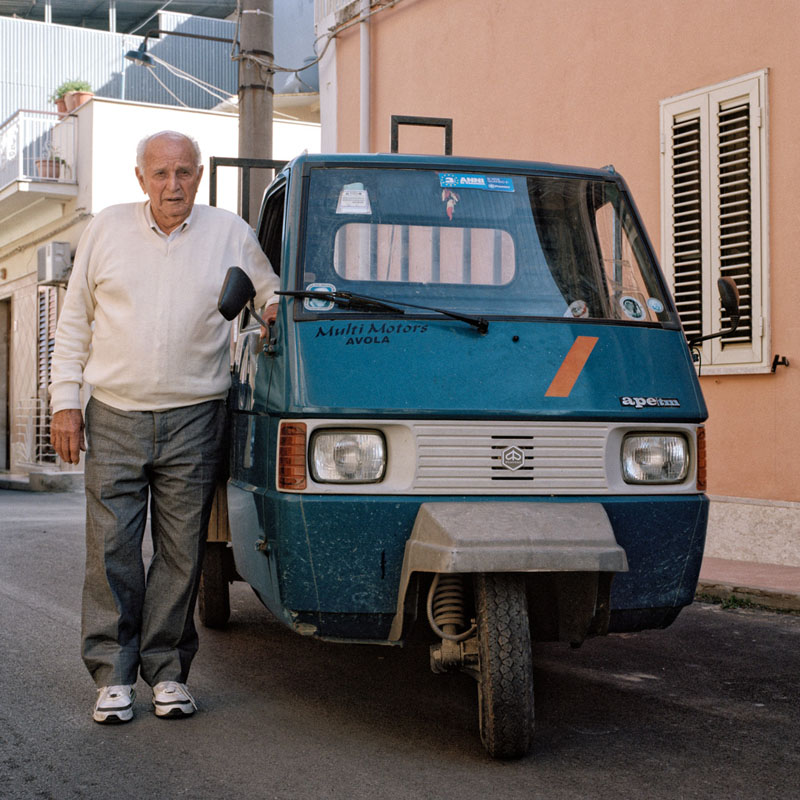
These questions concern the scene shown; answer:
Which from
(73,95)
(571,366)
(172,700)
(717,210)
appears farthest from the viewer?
(73,95)

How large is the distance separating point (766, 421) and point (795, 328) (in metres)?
0.69

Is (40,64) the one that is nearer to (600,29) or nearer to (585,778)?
(600,29)

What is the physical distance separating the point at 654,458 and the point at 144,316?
1.90 m

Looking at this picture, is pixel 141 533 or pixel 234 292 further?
pixel 141 533

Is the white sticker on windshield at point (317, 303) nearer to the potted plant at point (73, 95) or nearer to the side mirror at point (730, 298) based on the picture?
the side mirror at point (730, 298)

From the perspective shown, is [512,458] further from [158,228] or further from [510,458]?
[158,228]

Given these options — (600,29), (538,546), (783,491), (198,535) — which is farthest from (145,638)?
(600,29)

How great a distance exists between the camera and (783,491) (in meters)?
8.50

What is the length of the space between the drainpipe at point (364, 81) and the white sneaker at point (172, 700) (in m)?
9.58

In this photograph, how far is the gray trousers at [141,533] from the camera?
14.5 feet

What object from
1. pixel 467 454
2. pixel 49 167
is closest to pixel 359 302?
pixel 467 454

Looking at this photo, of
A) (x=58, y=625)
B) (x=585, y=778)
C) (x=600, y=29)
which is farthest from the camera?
(x=600, y=29)

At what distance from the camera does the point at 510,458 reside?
399cm

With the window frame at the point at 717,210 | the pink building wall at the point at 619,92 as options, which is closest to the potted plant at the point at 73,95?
the pink building wall at the point at 619,92
